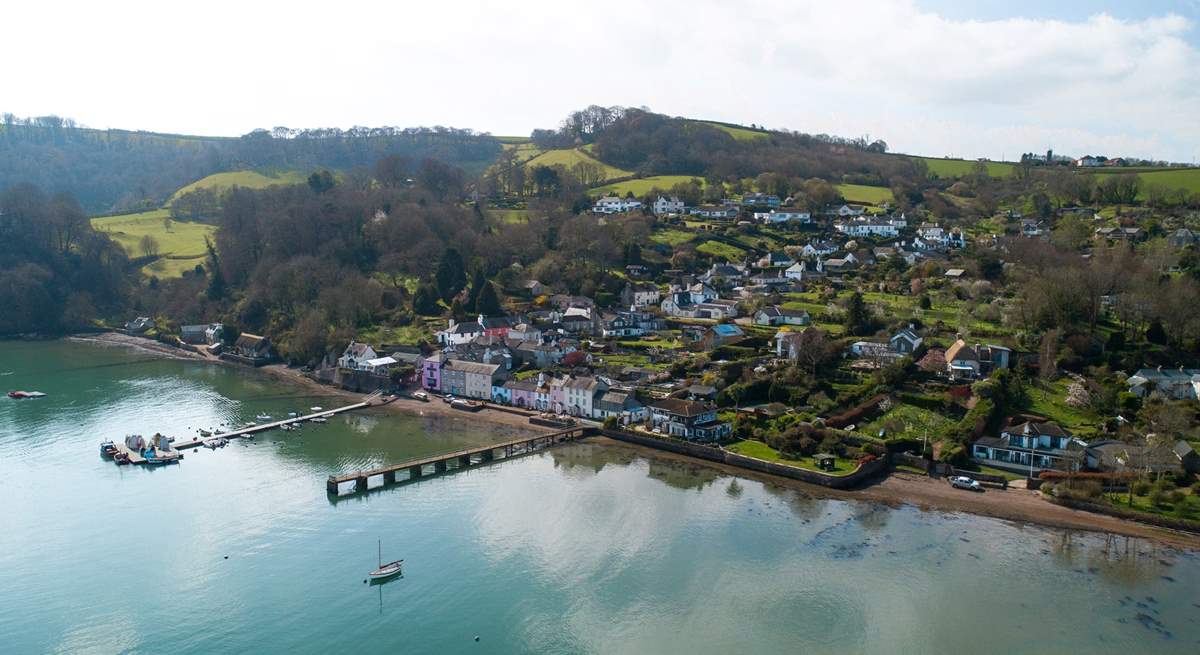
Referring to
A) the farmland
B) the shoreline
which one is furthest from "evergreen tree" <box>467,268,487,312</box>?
the farmland

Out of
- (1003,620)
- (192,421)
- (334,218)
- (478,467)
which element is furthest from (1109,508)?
(334,218)

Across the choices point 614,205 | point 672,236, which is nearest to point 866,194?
point 672,236

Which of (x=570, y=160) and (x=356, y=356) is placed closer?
(x=356, y=356)

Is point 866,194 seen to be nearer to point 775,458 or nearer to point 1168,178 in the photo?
point 1168,178

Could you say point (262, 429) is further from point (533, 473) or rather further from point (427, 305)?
point (427, 305)

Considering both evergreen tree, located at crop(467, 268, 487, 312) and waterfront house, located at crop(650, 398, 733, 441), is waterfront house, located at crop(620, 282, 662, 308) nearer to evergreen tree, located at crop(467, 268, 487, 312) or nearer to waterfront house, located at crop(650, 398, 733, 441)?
evergreen tree, located at crop(467, 268, 487, 312)

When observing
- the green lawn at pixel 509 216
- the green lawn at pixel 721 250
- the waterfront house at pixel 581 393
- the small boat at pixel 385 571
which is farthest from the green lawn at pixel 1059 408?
the green lawn at pixel 509 216
